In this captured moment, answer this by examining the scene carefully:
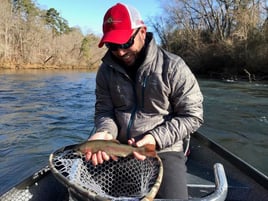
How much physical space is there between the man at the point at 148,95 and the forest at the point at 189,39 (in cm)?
2357

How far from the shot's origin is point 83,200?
89.6 inches

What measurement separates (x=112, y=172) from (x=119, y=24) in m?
1.18

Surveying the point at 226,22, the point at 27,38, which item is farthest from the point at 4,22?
the point at 226,22

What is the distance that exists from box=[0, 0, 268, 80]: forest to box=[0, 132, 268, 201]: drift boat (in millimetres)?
22237

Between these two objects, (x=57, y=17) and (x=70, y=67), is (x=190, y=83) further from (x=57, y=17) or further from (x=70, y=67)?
(x=57, y=17)

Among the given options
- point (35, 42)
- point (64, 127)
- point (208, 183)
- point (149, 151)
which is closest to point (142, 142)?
point (149, 151)

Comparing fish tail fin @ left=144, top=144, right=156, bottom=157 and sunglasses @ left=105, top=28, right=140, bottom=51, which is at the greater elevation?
sunglasses @ left=105, top=28, right=140, bottom=51

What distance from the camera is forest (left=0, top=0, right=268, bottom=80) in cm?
2880

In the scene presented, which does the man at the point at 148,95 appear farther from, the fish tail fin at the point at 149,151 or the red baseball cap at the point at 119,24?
the fish tail fin at the point at 149,151

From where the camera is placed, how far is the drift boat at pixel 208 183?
9.74 feet

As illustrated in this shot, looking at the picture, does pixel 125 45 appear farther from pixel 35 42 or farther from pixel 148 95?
pixel 35 42

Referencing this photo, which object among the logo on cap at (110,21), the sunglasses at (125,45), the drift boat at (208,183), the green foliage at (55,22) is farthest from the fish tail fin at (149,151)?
A: the green foliage at (55,22)

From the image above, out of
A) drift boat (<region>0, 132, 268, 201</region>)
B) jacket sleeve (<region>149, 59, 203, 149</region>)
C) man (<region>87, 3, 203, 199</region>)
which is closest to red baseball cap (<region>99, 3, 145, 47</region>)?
man (<region>87, 3, 203, 199</region>)

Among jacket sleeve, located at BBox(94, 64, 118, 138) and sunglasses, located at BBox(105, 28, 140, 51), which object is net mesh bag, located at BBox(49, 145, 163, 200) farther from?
sunglasses, located at BBox(105, 28, 140, 51)
